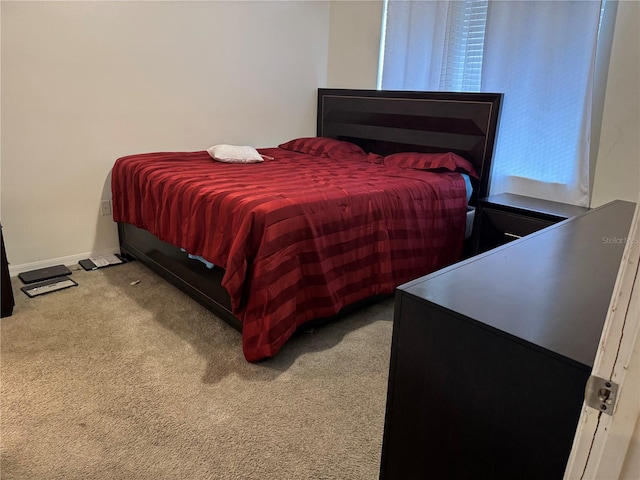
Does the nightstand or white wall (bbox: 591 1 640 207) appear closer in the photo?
white wall (bbox: 591 1 640 207)

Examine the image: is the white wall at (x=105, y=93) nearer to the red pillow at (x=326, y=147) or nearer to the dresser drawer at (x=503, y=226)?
the red pillow at (x=326, y=147)

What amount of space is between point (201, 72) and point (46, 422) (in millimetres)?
2596

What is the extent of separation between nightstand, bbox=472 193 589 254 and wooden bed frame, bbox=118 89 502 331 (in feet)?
1.05

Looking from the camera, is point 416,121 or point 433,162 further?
point 416,121

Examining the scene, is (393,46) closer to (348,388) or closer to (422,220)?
(422,220)

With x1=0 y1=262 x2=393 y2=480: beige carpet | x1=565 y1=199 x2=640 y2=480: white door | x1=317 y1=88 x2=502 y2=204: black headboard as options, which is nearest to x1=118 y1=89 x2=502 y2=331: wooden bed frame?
x1=317 y1=88 x2=502 y2=204: black headboard

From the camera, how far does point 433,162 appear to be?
3.10 meters

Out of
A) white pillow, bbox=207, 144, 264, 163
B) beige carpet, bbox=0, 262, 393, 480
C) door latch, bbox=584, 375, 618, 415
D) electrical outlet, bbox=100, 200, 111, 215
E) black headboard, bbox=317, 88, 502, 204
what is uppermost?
black headboard, bbox=317, 88, 502, 204

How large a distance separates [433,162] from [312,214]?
135 cm

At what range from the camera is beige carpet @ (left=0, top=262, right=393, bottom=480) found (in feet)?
4.88

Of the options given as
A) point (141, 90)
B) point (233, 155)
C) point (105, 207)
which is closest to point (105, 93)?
point (141, 90)

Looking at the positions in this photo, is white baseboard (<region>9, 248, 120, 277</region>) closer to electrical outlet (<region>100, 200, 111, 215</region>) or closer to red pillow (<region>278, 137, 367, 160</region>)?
electrical outlet (<region>100, 200, 111, 215</region>)

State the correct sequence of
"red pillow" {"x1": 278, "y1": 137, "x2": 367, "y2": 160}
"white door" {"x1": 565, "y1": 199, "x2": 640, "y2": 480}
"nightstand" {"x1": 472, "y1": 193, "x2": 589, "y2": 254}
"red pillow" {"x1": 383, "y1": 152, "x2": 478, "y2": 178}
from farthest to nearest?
"red pillow" {"x1": 278, "y1": 137, "x2": 367, "y2": 160}
"red pillow" {"x1": 383, "y1": 152, "x2": 478, "y2": 178}
"nightstand" {"x1": 472, "y1": 193, "x2": 589, "y2": 254}
"white door" {"x1": 565, "y1": 199, "x2": 640, "y2": 480}

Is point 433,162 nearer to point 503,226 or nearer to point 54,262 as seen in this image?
point 503,226
